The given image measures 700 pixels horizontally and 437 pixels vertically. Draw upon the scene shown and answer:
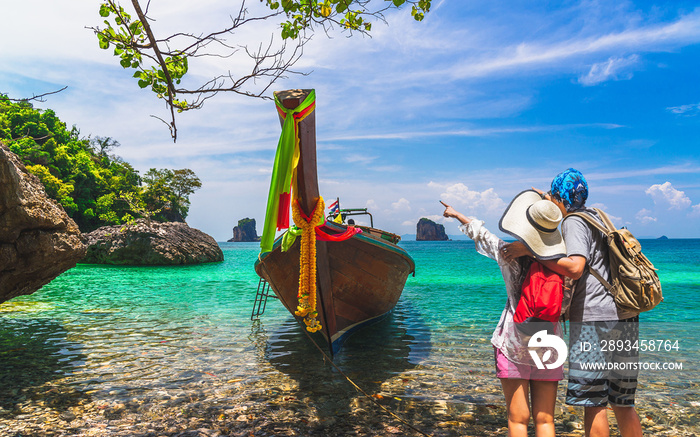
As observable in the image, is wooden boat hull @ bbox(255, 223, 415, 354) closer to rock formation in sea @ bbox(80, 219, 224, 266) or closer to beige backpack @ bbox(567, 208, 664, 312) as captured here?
beige backpack @ bbox(567, 208, 664, 312)

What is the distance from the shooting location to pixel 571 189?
2.74 m

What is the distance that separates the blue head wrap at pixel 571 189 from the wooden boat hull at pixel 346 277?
3.86 meters

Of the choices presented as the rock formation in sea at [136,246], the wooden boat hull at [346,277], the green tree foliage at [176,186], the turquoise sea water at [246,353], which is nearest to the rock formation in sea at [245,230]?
the green tree foliage at [176,186]

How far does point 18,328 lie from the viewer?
9.04 m

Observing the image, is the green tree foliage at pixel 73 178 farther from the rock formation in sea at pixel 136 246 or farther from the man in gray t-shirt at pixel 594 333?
the man in gray t-shirt at pixel 594 333

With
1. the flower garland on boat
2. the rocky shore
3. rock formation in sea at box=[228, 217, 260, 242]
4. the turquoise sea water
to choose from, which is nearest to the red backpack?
the rocky shore

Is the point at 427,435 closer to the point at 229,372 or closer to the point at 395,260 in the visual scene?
the point at 229,372

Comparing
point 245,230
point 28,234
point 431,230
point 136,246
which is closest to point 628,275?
point 28,234

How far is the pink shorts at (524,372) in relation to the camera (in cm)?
251

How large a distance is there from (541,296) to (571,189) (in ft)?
2.53

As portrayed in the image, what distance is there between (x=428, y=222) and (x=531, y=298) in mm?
178824

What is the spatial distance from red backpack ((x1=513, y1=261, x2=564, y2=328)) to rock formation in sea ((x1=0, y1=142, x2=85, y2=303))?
22.4 ft

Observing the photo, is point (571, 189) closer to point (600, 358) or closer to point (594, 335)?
point (594, 335)

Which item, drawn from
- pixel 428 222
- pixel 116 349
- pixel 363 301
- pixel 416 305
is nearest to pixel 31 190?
pixel 116 349
